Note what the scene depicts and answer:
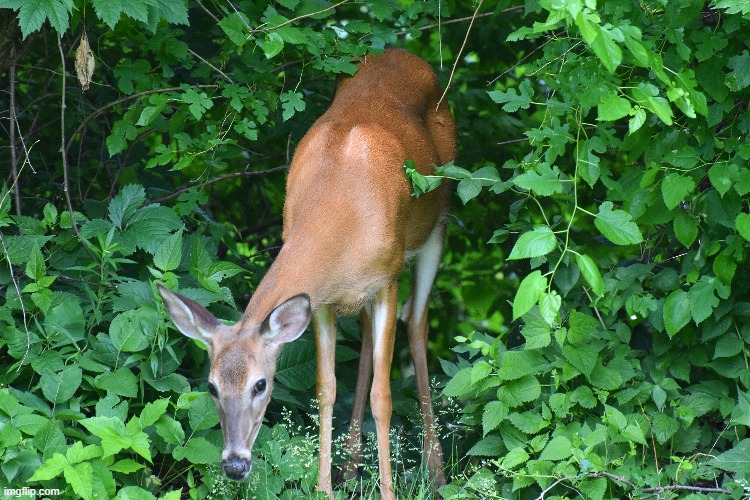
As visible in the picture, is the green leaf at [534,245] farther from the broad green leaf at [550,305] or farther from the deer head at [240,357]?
the deer head at [240,357]

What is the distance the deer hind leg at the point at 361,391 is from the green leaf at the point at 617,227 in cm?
200

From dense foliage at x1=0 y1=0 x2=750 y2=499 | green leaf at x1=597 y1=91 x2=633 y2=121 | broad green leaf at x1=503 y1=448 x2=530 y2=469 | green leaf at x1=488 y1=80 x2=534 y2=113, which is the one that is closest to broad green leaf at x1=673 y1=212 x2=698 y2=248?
dense foliage at x1=0 y1=0 x2=750 y2=499

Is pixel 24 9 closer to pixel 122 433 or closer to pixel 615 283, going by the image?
pixel 122 433

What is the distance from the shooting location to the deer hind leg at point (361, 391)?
5.70 m

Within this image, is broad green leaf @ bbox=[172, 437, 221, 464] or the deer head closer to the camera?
the deer head

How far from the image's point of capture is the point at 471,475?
17.9 feet

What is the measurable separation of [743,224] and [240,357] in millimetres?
2268

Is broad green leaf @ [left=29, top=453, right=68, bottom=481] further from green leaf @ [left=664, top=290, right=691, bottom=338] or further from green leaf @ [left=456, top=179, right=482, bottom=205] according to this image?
green leaf @ [left=664, top=290, right=691, bottom=338]

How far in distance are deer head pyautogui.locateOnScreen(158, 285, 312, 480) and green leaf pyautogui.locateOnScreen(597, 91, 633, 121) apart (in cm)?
152

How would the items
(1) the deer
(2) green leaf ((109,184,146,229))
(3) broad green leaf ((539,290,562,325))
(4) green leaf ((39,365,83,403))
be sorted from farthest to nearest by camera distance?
(2) green leaf ((109,184,146,229)) < (4) green leaf ((39,365,83,403)) < (1) the deer < (3) broad green leaf ((539,290,562,325))

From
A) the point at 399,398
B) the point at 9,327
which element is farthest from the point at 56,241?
the point at 399,398

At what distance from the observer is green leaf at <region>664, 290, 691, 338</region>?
4852 millimetres

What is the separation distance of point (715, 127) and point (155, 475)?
309 centimetres

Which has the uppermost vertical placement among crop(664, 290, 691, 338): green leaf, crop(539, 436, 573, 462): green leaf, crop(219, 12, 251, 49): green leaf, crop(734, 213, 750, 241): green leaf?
crop(219, 12, 251, 49): green leaf
